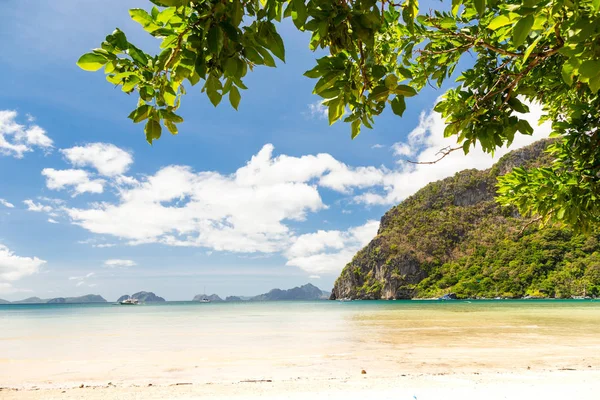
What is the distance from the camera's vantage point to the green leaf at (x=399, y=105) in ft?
5.44

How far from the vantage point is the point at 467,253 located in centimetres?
13588

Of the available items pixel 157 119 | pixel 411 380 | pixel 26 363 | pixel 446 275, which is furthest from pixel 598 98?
pixel 446 275

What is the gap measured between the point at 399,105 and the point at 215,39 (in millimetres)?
794

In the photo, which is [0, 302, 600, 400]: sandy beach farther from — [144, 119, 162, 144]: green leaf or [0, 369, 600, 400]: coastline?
[144, 119, 162, 144]: green leaf

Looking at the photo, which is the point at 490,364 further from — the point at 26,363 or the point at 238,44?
the point at 26,363

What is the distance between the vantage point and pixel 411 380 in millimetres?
8203

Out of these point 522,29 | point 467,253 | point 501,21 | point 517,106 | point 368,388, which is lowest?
point 368,388

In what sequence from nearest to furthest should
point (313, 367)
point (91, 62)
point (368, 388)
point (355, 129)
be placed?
point (91, 62) < point (355, 129) < point (368, 388) < point (313, 367)

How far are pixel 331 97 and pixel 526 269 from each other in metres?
127

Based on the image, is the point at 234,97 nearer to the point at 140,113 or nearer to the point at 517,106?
the point at 140,113

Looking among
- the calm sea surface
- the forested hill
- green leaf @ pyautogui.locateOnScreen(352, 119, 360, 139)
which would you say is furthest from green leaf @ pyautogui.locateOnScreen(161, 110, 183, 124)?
the forested hill

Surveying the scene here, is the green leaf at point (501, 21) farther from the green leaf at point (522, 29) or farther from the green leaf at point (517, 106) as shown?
the green leaf at point (517, 106)

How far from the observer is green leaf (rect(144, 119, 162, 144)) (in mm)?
1624

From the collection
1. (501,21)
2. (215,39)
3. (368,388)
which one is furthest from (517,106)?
(368,388)
